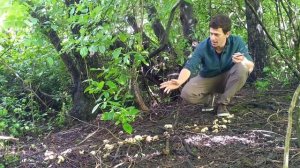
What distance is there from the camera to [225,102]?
4.57 metres

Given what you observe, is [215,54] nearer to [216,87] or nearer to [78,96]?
[216,87]

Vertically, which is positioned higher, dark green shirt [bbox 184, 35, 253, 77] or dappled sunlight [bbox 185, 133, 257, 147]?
dark green shirt [bbox 184, 35, 253, 77]

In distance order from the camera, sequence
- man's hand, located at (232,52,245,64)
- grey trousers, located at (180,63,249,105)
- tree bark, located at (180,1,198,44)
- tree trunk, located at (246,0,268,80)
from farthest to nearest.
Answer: tree bark, located at (180,1,198,44)
tree trunk, located at (246,0,268,80)
grey trousers, located at (180,63,249,105)
man's hand, located at (232,52,245,64)

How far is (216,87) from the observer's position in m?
4.87

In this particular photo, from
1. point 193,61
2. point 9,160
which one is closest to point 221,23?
point 193,61

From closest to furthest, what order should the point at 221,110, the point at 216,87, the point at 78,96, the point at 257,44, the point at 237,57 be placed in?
the point at 237,57 → the point at 221,110 → the point at 216,87 → the point at 78,96 → the point at 257,44

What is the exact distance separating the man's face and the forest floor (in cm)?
85

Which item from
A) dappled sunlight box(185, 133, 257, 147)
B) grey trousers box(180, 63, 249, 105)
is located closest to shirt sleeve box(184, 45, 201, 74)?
grey trousers box(180, 63, 249, 105)

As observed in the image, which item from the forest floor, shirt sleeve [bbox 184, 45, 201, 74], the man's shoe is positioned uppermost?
shirt sleeve [bbox 184, 45, 201, 74]

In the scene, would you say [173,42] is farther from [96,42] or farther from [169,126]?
[96,42]

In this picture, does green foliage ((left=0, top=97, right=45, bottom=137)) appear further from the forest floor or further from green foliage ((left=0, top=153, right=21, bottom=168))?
green foliage ((left=0, top=153, right=21, bottom=168))

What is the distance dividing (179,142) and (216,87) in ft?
4.08

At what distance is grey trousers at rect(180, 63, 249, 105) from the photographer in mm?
4527

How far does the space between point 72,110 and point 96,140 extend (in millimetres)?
1308
